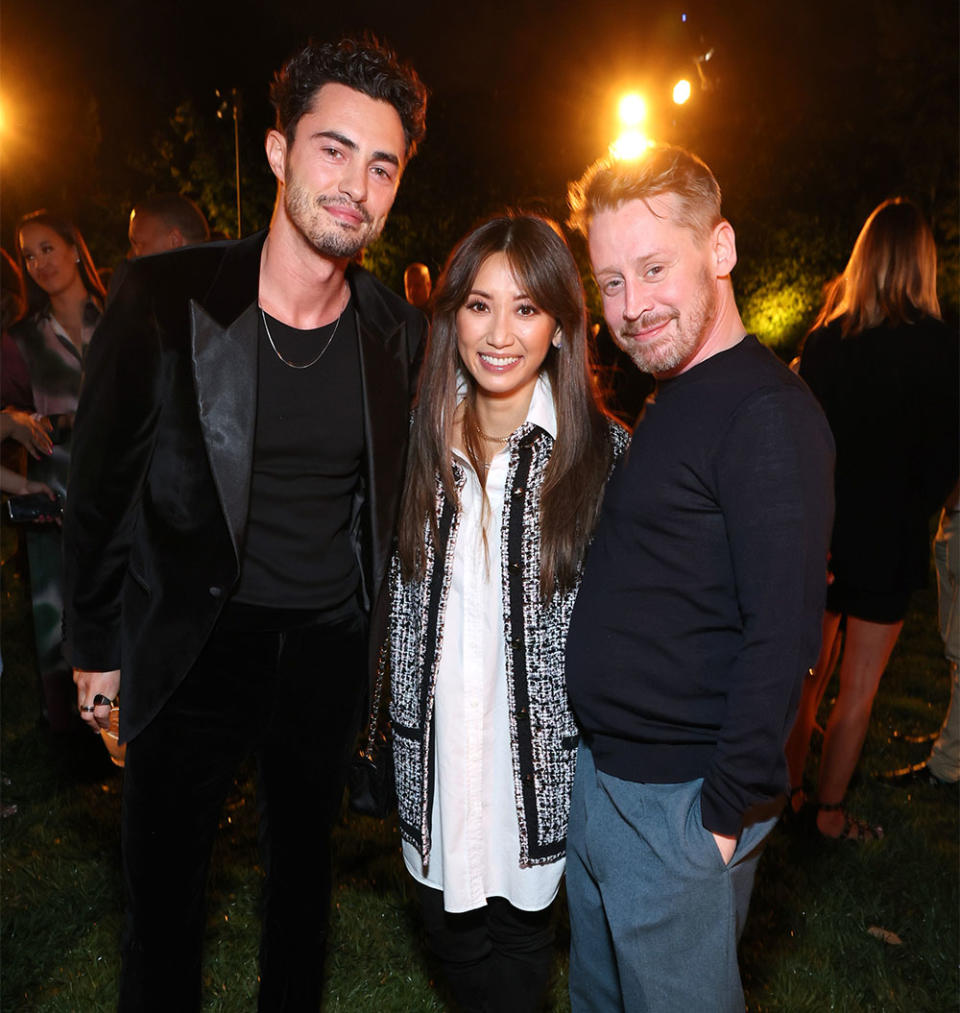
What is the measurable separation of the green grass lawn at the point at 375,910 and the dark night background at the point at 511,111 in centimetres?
1077

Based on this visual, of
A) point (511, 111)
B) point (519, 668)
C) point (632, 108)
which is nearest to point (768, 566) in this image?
point (519, 668)

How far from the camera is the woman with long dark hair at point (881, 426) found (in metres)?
3.33

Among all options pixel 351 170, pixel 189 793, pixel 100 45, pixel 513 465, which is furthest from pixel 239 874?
pixel 100 45

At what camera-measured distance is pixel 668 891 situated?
173cm

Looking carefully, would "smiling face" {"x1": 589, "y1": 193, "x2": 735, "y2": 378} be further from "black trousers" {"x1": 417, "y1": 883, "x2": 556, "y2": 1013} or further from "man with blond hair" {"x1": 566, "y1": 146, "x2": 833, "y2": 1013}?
"black trousers" {"x1": 417, "y1": 883, "x2": 556, "y2": 1013}

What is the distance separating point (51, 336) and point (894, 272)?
3.47 m

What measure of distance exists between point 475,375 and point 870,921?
2483mm

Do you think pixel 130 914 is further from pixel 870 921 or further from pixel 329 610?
pixel 870 921

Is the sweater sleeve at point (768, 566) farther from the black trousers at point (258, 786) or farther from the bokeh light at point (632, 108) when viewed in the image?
the bokeh light at point (632, 108)

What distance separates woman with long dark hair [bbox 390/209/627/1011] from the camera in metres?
2.15

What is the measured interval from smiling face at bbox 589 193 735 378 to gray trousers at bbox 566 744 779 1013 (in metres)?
0.89

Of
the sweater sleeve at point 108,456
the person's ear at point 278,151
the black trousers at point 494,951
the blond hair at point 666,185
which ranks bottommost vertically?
the black trousers at point 494,951

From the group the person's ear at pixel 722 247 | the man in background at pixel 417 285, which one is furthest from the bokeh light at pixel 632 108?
the person's ear at pixel 722 247

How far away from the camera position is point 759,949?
303 centimetres
